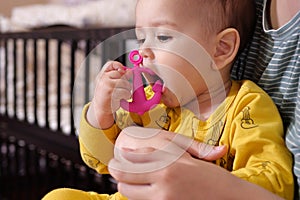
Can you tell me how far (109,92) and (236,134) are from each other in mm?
185

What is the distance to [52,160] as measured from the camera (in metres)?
1.84

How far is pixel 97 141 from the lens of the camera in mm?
755

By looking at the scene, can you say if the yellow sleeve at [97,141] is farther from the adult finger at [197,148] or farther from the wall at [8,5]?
the wall at [8,5]

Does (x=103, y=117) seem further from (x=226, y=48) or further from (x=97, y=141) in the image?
(x=226, y=48)

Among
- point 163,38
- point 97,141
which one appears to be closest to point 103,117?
point 97,141

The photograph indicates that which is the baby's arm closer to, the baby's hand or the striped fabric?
the baby's hand

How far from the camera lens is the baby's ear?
0.76 meters

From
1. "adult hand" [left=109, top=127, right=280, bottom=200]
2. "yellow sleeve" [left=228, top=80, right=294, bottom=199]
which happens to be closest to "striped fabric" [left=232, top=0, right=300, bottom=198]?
"yellow sleeve" [left=228, top=80, right=294, bottom=199]

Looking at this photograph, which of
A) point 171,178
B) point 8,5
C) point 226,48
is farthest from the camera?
point 8,5

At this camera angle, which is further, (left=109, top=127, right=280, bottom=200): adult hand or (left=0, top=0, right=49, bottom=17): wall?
(left=0, top=0, right=49, bottom=17): wall

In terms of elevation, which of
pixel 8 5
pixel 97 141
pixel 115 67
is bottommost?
pixel 8 5

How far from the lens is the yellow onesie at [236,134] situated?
642 millimetres

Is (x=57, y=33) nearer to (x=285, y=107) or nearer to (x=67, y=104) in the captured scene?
(x=67, y=104)

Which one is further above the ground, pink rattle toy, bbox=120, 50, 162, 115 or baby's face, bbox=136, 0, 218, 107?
baby's face, bbox=136, 0, 218, 107
